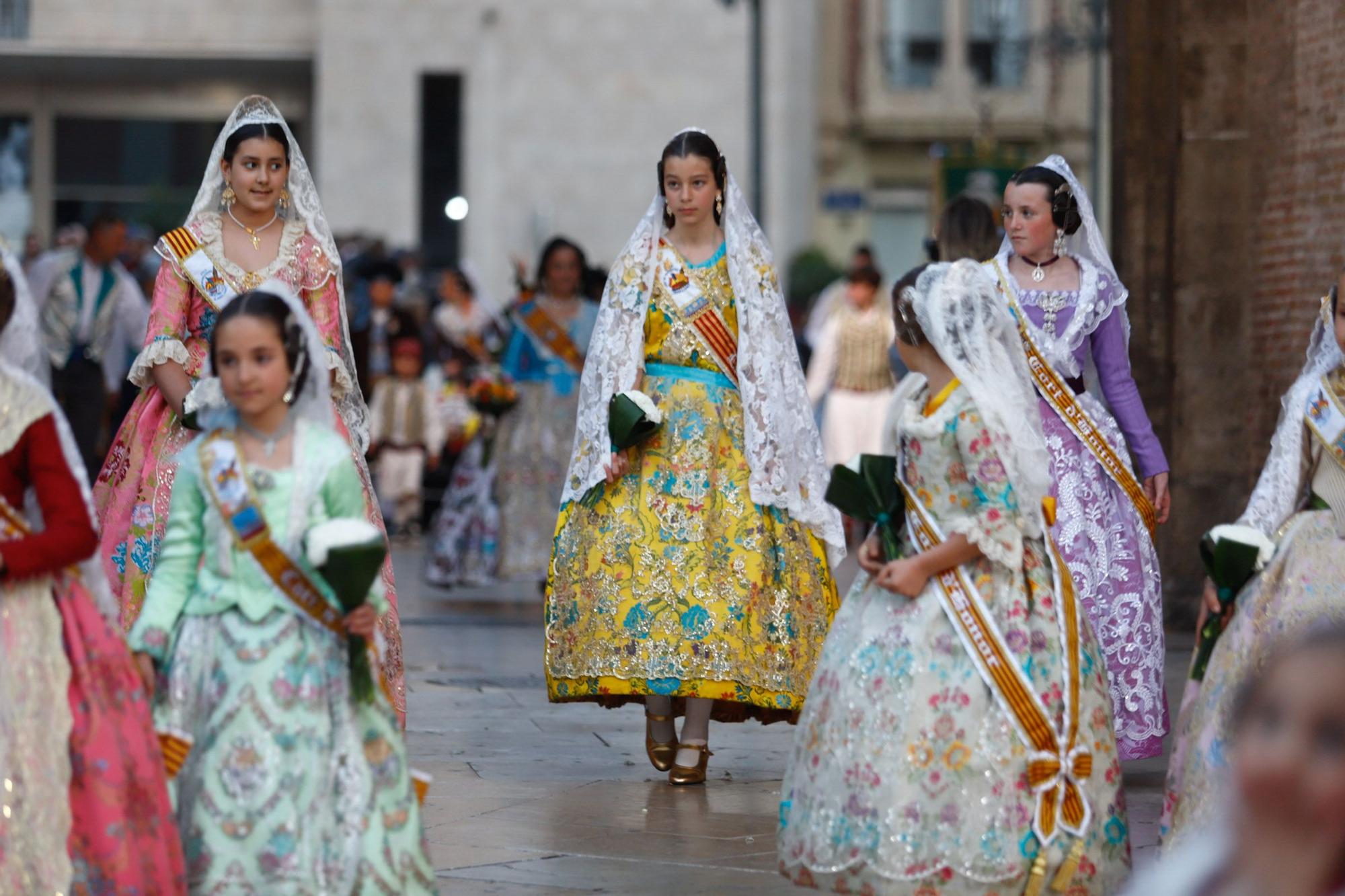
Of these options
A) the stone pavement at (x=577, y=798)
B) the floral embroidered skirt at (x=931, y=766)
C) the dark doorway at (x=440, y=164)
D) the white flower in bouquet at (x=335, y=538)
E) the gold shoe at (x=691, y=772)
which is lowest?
the stone pavement at (x=577, y=798)

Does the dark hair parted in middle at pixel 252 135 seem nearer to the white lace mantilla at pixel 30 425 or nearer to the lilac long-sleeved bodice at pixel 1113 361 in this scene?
the white lace mantilla at pixel 30 425

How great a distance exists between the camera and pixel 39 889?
14.2 ft

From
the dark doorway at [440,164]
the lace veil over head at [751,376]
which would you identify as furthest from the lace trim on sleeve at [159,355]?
the dark doorway at [440,164]

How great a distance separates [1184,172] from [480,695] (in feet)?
14.7

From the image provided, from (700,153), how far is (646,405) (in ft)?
2.80

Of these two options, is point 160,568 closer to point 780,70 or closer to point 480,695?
point 480,695

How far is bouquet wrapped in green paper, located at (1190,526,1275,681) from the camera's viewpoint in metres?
5.12

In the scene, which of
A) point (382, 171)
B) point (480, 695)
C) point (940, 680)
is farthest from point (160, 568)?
point (382, 171)

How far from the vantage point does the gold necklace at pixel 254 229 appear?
6773mm

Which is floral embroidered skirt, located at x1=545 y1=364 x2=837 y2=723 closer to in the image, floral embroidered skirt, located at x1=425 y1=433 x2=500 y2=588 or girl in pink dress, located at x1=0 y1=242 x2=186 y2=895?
girl in pink dress, located at x1=0 y1=242 x2=186 y2=895

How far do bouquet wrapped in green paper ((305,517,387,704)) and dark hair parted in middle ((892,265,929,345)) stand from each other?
4.75 ft

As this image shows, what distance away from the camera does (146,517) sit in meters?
6.62

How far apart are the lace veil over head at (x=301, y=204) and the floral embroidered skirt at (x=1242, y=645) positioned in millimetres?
2678

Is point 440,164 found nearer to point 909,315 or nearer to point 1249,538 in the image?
point 909,315
